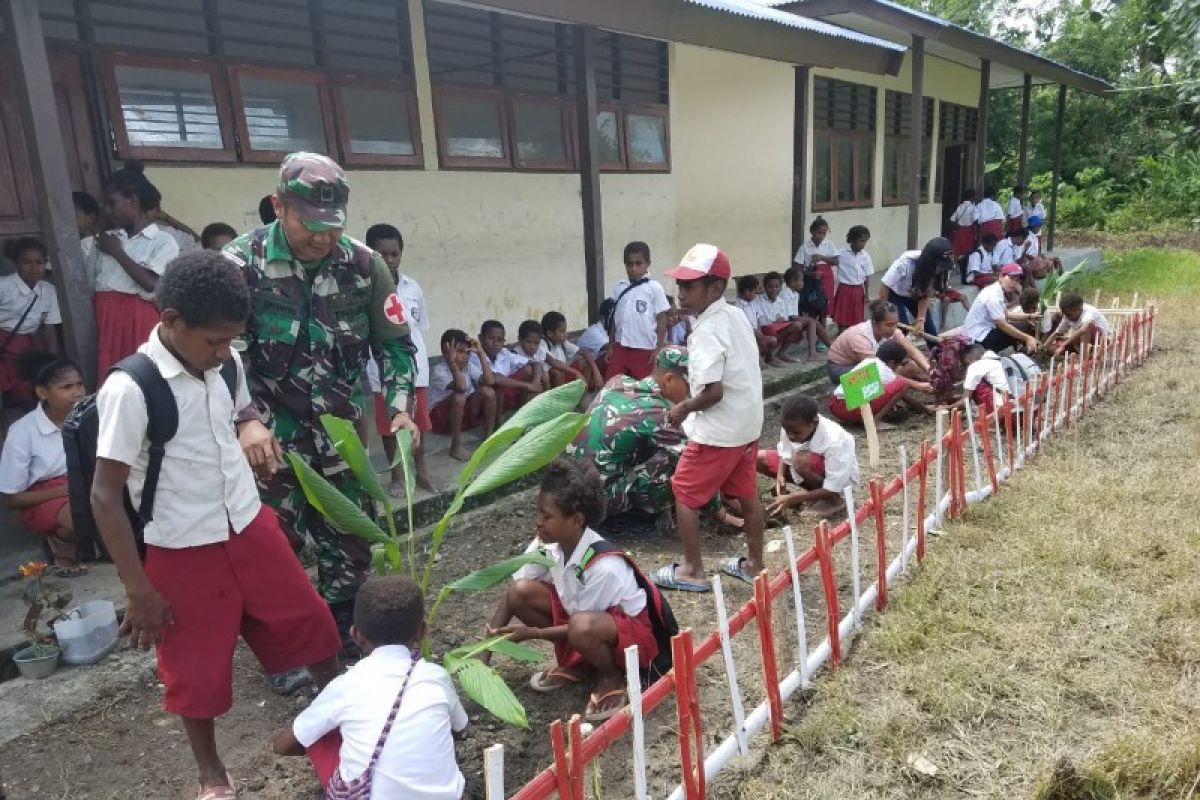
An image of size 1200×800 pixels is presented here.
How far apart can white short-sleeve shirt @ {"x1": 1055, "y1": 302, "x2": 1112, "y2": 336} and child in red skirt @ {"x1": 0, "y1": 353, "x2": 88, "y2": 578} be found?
7652mm

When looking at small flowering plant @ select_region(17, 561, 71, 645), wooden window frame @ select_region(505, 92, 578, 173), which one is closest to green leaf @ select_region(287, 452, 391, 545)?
small flowering plant @ select_region(17, 561, 71, 645)

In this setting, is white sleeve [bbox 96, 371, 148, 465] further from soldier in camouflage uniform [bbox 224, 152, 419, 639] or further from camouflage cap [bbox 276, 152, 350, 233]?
camouflage cap [bbox 276, 152, 350, 233]

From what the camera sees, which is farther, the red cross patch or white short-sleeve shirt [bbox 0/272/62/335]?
white short-sleeve shirt [bbox 0/272/62/335]

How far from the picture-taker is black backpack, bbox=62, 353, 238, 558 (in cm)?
200

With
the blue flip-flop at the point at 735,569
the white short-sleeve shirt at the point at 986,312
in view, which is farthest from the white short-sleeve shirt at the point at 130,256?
the white short-sleeve shirt at the point at 986,312

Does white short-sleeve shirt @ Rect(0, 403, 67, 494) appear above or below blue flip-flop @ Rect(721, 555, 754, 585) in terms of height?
above

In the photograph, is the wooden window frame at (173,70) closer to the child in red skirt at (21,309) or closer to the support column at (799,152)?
the child in red skirt at (21,309)

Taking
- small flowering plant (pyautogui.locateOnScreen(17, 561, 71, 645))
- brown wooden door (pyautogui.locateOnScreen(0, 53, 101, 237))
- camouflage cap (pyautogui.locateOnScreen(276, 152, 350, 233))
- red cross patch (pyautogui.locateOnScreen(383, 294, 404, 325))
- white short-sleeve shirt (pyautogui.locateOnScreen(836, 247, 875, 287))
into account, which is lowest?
small flowering plant (pyautogui.locateOnScreen(17, 561, 71, 645))

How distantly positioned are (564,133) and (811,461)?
4.12 meters

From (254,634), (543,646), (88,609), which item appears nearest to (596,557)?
(543,646)

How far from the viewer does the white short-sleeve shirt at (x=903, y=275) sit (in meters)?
7.79

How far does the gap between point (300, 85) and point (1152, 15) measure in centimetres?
1870

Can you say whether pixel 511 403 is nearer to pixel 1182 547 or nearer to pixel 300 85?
pixel 300 85

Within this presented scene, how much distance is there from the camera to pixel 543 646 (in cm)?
325
